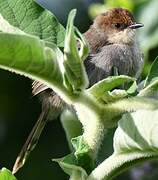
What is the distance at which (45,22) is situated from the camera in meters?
1.81

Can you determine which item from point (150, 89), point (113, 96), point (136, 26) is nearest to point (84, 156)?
point (113, 96)

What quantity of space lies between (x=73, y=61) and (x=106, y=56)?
254 centimetres

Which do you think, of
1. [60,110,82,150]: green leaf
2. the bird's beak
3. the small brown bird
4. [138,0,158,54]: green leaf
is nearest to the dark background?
the small brown bird

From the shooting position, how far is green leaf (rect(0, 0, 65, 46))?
→ 1771 mm

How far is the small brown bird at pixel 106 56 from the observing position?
147 inches

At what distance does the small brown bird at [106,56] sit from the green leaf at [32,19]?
4.80 feet

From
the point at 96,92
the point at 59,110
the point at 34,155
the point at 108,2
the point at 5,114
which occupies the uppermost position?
the point at 96,92

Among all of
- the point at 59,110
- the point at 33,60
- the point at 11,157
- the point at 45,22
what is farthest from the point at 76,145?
the point at 11,157

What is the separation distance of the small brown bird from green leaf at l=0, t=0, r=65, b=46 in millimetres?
1464

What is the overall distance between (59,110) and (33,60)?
2.64 metres

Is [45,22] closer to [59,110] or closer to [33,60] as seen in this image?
[33,60]

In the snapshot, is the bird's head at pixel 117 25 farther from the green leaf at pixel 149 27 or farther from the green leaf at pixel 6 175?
the green leaf at pixel 6 175

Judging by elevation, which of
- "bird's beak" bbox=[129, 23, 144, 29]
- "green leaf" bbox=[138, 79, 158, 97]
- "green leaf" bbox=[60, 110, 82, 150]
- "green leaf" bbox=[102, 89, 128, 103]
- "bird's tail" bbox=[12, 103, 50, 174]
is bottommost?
"bird's tail" bbox=[12, 103, 50, 174]

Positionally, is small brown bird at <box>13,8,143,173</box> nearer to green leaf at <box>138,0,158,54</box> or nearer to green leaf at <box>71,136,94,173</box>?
green leaf at <box>138,0,158,54</box>
